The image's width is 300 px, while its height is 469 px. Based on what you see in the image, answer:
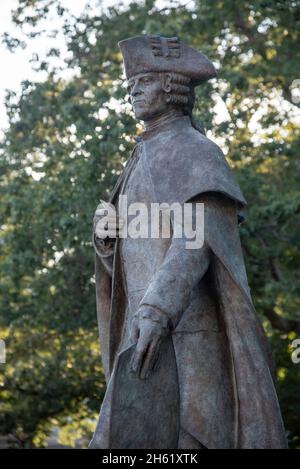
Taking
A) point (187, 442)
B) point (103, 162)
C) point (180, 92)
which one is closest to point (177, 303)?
point (187, 442)

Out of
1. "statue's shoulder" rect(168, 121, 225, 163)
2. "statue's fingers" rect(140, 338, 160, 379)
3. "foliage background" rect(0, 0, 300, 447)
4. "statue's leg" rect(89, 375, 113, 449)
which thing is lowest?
A: "statue's leg" rect(89, 375, 113, 449)

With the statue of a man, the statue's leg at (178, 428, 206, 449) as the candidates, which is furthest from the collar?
the statue's leg at (178, 428, 206, 449)

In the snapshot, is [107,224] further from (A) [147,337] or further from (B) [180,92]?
(A) [147,337]

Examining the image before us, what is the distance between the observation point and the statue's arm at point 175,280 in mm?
6578

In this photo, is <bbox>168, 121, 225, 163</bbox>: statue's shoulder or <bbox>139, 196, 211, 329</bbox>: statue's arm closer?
<bbox>139, 196, 211, 329</bbox>: statue's arm

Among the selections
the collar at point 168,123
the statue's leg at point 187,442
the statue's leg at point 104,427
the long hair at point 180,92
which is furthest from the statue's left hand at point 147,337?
the long hair at point 180,92

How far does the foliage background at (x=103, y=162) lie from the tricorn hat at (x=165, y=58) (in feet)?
35.3

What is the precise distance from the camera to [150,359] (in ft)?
21.0

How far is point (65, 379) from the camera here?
23875 millimetres

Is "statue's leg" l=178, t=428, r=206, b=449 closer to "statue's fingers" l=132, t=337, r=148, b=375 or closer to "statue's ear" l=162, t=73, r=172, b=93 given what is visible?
"statue's fingers" l=132, t=337, r=148, b=375

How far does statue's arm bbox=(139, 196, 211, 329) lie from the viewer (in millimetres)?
6578

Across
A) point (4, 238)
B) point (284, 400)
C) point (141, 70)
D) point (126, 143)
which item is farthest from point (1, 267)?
point (141, 70)

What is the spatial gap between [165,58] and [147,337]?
187cm

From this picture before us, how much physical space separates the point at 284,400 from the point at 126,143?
209 inches
